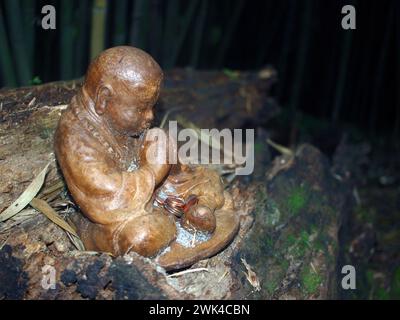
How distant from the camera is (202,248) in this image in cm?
251

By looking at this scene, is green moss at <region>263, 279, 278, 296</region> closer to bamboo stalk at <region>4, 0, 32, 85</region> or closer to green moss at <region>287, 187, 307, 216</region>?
green moss at <region>287, 187, 307, 216</region>

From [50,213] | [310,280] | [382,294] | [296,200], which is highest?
[50,213]

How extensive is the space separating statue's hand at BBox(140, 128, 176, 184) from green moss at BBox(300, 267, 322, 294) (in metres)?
1.00

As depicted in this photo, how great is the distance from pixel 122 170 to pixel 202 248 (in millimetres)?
529

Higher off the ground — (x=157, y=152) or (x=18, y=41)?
(x=18, y=41)

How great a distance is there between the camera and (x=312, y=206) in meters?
3.46

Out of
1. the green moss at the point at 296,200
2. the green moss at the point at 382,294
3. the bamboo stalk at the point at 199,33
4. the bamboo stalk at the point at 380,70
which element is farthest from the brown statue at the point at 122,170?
the bamboo stalk at the point at 380,70

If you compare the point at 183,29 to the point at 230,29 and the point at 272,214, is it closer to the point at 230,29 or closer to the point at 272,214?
the point at 230,29

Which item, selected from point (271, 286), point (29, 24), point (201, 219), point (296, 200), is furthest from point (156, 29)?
point (271, 286)

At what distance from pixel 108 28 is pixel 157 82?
2552 mm

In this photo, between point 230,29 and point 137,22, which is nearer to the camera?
point 137,22

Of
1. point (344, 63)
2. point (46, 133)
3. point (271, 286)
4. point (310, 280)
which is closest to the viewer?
point (271, 286)

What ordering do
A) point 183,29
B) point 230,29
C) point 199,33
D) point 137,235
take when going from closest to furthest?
point 137,235
point 183,29
point 199,33
point 230,29

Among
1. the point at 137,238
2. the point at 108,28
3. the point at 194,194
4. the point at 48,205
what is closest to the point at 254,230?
the point at 194,194
